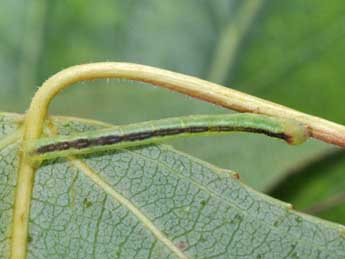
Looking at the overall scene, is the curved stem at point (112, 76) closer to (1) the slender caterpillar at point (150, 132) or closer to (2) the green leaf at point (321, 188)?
(1) the slender caterpillar at point (150, 132)

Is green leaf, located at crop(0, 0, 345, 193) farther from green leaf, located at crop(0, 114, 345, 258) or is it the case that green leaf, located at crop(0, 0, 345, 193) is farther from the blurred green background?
green leaf, located at crop(0, 114, 345, 258)

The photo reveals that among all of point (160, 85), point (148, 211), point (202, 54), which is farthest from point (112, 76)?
point (202, 54)

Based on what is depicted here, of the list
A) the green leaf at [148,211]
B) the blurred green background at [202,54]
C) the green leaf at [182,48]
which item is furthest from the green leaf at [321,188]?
the green leaf at [148,211]

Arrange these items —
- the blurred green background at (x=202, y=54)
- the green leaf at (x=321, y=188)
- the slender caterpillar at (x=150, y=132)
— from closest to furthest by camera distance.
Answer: the slender caterpillar at (x=150, y=132) → the blurred green background at (x=202, y=54) → the green leaf at (x=321, y=188)

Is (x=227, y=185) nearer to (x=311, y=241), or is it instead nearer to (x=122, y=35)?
(x=311, y=241)

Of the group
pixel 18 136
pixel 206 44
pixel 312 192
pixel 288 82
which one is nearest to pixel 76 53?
pixel 206 44
